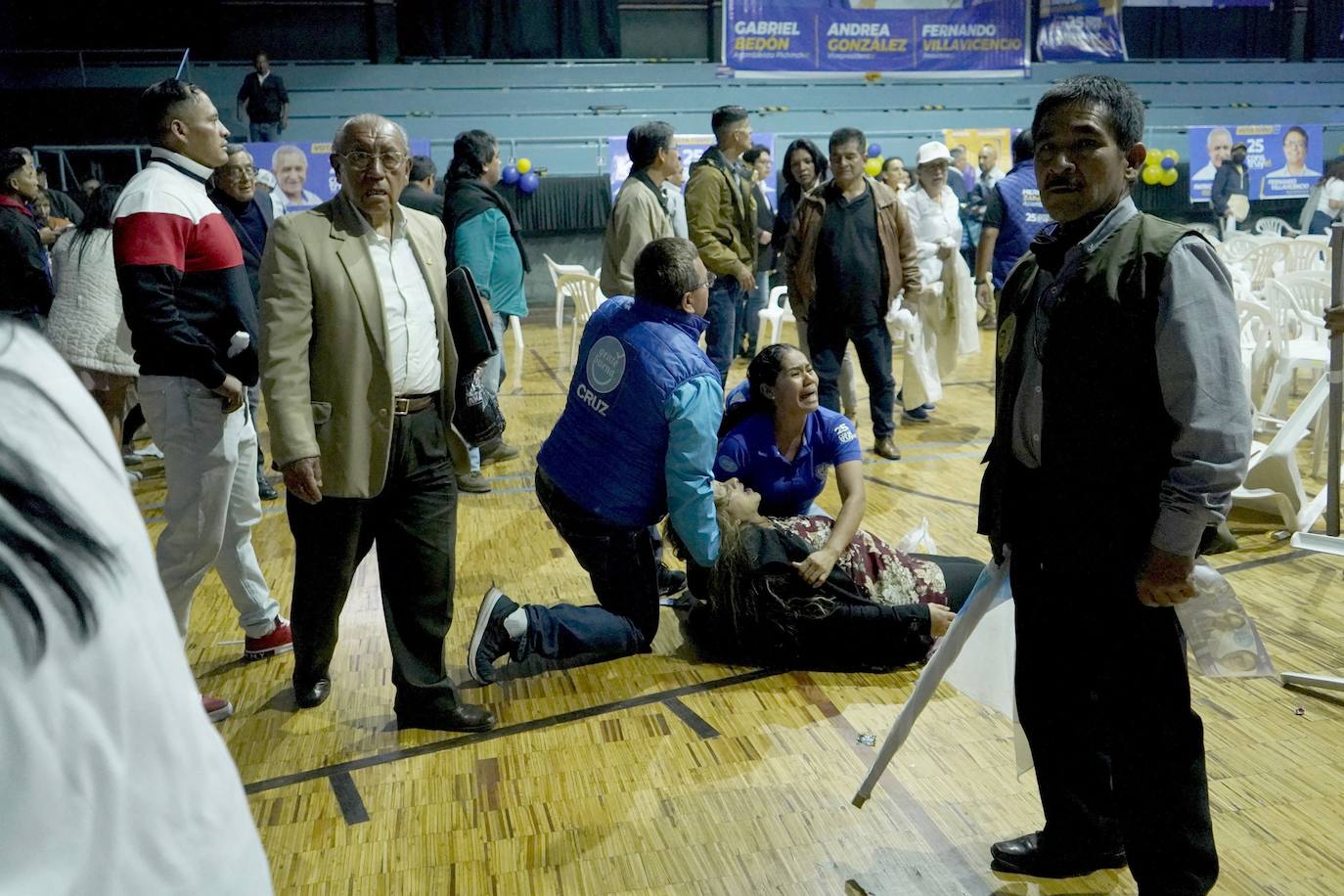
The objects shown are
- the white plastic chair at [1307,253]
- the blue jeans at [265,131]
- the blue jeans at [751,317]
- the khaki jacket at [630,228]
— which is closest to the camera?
the khaki jacket at [630,228]

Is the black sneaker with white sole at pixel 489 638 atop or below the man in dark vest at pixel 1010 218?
below

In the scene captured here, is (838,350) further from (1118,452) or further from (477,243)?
(1118,452)

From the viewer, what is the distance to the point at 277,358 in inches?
103

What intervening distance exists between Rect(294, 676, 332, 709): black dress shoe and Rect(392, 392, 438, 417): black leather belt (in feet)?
2.73

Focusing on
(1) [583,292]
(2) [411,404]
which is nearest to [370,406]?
(2) [411,404]

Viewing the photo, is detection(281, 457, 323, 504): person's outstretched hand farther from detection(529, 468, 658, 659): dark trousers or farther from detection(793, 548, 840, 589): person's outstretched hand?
detection(793, 548, 840, 589): person's outstretched hand

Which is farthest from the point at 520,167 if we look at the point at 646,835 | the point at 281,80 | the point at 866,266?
the point at 646,835

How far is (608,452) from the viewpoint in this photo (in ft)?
10.5

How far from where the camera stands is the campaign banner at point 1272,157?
47.3 ft

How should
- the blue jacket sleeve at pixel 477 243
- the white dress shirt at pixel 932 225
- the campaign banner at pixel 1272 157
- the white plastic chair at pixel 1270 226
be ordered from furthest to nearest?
the campaign banner at pixel 1272 157
the white plastic chair at pixel 1270 226
the white dress shirt at pixel 932 225
the blue jacket sleeve at pixel 477 243

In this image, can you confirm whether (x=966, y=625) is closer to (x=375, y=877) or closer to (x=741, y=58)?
(x=375, y=877)

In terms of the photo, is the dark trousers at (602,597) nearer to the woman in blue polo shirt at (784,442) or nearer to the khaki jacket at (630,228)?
the woman in blue polo shirt at (784,442)

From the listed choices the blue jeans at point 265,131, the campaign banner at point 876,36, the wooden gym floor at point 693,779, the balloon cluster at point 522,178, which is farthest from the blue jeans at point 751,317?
Answer: the campaign banner at point 876,36

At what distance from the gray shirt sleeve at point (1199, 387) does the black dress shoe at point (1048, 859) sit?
0.77 metres
